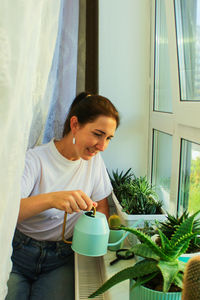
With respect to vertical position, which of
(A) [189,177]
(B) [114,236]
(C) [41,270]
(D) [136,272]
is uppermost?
(A) [189,177]

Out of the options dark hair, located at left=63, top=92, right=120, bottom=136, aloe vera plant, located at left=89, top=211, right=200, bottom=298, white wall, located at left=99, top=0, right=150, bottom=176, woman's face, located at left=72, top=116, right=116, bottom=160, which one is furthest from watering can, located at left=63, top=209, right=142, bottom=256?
white wall, located at left=99, top=0, right=150, bottom=176

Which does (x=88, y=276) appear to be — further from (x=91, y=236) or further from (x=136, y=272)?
(x=136, y=272)

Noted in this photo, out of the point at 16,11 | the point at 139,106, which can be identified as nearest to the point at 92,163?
the point at 139,106

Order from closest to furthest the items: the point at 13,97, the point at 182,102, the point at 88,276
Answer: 1. the point at 13,97
2. the point at 88,276
3. the point at 182,102

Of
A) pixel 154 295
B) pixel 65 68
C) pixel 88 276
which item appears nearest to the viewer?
pixel 154 295

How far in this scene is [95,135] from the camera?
124 centimetres

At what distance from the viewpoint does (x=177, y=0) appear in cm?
129

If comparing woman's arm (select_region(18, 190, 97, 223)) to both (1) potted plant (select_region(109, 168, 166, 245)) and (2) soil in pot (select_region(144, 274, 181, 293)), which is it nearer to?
(1) potted plant (select_region(109, 168, 166, 245))

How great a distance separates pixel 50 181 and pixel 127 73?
78 centimetres

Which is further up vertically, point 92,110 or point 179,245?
point 92,110

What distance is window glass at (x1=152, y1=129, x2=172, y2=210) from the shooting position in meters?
1.57

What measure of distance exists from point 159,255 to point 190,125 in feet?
1.80

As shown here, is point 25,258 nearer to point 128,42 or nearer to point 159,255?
point 159,255

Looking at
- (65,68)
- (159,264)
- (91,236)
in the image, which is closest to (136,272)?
(159,264)
